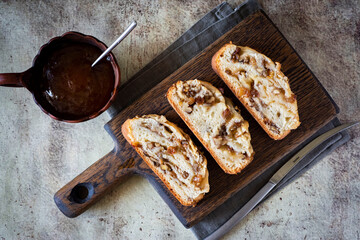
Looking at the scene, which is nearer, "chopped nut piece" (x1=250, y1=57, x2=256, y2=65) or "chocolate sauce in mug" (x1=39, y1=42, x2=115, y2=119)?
"chocolate sauce in mug" (x1=39, y1=42, x2=115, y2=119)

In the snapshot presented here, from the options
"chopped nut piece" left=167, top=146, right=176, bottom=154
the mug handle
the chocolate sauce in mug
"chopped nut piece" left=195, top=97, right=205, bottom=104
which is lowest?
"chopped nut piece" left=167, top=146, right=176, bottom=154

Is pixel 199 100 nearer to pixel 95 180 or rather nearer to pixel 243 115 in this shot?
pixel 243 115

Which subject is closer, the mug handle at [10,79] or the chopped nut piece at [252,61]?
the mug handle at [10,79]

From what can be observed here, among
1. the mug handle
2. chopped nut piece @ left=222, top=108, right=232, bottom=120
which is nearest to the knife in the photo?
chopped nut piece @ left=222, top=108, right=232, bottom=120

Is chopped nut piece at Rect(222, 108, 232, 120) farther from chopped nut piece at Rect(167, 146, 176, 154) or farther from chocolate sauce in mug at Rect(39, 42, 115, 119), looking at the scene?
chocolate sauce in mug at Rect(39, 42, 115, 119)

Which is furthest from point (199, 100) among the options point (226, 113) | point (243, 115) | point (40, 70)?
point (40, 70)

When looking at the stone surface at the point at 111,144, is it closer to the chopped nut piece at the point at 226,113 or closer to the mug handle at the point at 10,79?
the mug handle at the point at 10,79

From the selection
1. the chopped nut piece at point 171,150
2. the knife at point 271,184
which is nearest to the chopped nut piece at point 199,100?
the chopped nut piece at point 171,150

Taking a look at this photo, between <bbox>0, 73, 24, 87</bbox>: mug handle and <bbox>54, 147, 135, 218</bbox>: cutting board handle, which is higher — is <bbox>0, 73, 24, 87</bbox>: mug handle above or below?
above
